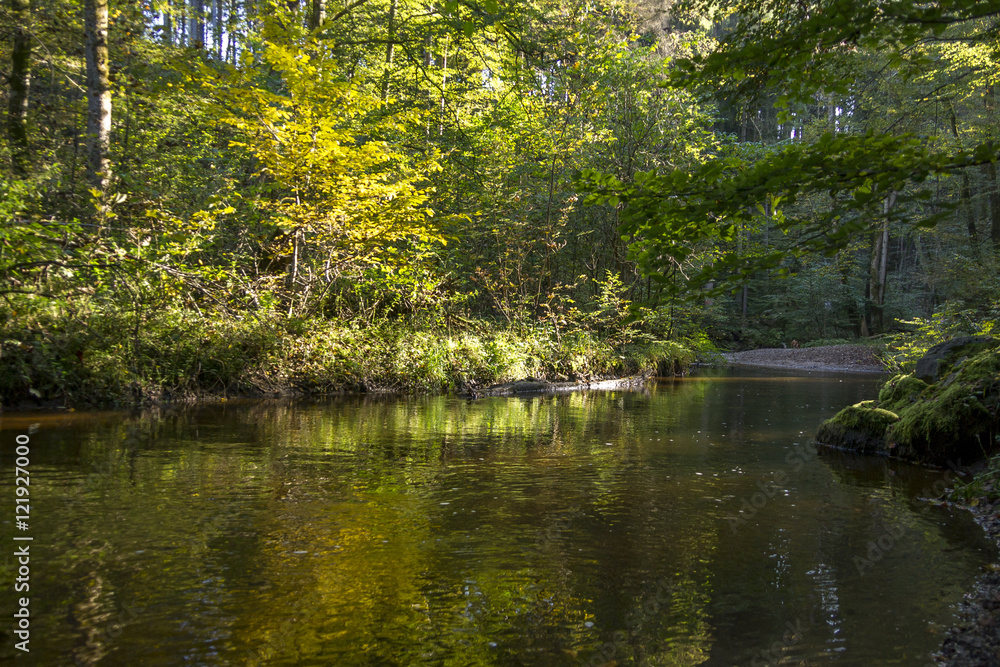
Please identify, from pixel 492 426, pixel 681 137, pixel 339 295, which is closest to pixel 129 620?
pixel 492 426

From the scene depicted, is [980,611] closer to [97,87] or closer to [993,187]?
[97,87]

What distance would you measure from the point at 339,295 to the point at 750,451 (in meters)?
9.29

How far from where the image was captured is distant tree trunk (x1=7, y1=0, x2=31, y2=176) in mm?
10594

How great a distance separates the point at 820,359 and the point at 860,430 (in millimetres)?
20561

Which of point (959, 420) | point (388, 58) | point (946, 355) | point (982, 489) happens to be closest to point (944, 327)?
point (946, 355)

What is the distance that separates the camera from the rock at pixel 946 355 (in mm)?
8438

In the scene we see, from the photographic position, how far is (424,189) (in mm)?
14766

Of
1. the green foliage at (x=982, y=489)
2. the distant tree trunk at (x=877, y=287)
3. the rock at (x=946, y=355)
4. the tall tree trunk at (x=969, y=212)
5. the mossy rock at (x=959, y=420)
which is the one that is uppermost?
the tall tree trunk at (x=969, y=212)

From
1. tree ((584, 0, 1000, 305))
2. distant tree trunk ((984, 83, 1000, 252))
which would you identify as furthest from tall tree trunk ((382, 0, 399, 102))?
distant tree trunk ((984, 83, 1000, 252))

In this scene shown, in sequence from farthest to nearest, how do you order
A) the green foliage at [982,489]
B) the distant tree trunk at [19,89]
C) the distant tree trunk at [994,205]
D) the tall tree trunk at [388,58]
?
1. the distant tree trunk at [994,205]
2. the tall tree trunk at [388,58]
3. the distant tree trunk at [19,89]
4. the green foliage at [982,489]

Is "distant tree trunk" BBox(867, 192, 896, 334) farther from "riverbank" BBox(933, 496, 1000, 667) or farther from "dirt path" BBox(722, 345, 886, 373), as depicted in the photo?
"riverbank" BBox(933, 496, 1000, 667)

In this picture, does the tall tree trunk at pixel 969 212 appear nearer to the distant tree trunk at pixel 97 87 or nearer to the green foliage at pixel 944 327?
the green foliage at pixel 944 327

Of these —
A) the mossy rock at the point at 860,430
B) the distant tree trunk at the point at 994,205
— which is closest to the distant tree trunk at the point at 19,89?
the mossy rock at the point at 860,430

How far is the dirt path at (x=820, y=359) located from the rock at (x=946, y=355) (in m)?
16.3
